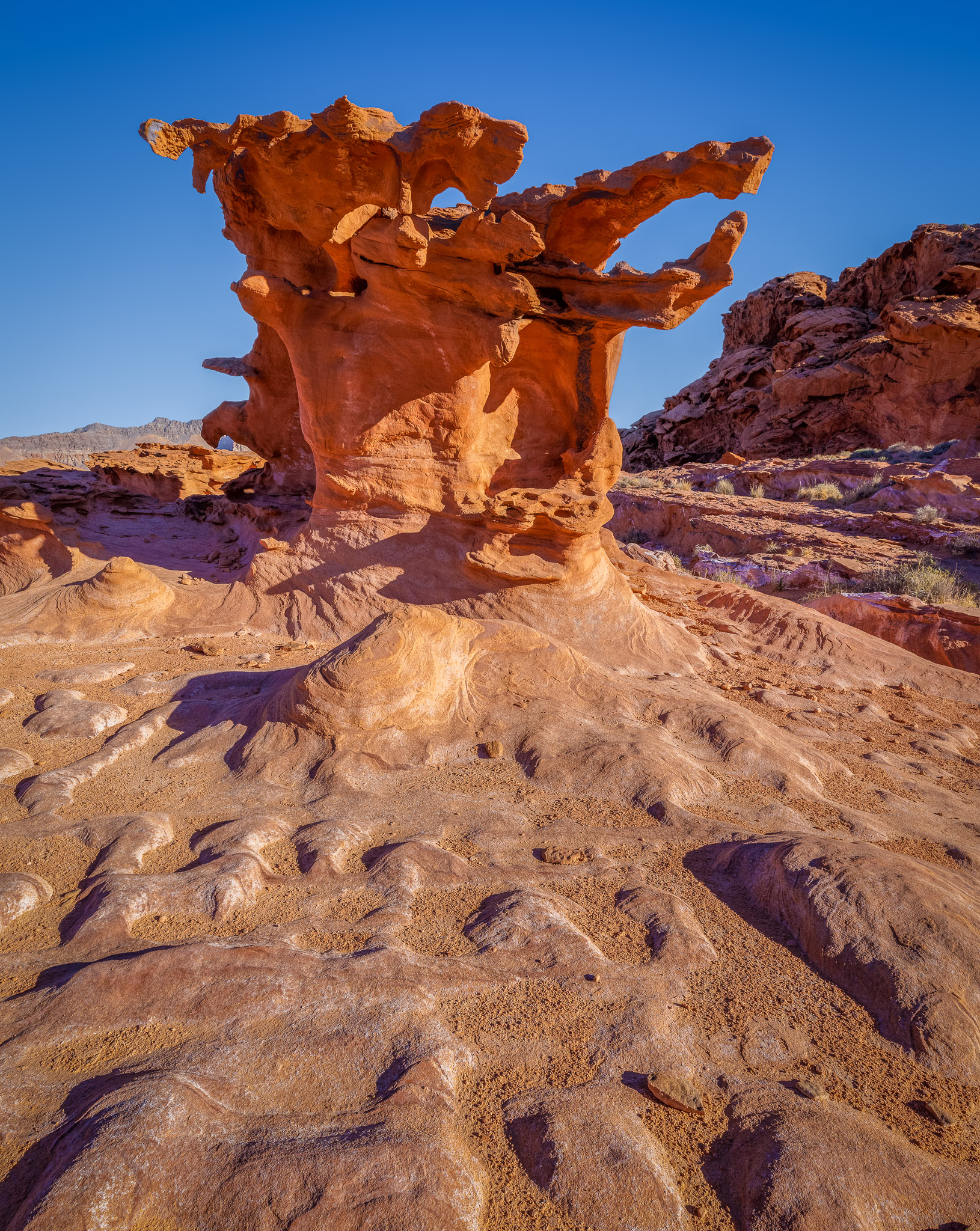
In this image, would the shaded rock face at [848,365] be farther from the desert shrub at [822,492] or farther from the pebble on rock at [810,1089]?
the pebble on rock at [810,1089]

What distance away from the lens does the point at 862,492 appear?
1698 cm

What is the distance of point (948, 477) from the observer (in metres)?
15.4

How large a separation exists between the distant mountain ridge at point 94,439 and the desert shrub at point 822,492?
25713 mm

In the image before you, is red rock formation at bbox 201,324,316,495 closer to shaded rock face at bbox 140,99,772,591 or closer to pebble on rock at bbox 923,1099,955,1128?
shaded rock face at bbox 140,99,772,591

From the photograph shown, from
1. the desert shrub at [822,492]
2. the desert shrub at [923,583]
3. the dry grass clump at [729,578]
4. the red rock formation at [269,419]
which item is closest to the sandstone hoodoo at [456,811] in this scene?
the red rock formation at [269,419]

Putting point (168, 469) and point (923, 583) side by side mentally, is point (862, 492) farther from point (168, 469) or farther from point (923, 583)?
point (168, 469)

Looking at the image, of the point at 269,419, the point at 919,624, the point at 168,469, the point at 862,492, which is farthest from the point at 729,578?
the point at 168,469

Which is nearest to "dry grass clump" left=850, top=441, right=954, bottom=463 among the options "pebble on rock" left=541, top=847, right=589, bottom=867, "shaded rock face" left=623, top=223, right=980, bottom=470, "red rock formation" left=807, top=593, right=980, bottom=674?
"shaded rock face" left=623, top=223, right=980, bottom=470

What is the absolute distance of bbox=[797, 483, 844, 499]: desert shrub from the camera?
1739 cm

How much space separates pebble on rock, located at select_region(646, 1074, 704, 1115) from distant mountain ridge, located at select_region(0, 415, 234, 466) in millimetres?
32393

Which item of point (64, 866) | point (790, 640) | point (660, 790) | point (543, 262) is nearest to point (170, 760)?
point (64, 866)

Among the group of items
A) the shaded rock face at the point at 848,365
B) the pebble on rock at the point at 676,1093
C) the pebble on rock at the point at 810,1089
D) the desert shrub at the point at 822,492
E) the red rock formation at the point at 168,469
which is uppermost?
the shaded rock face at the point at 848,365

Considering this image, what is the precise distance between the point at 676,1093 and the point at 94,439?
6830 centimetres

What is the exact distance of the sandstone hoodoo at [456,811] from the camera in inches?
70.1
